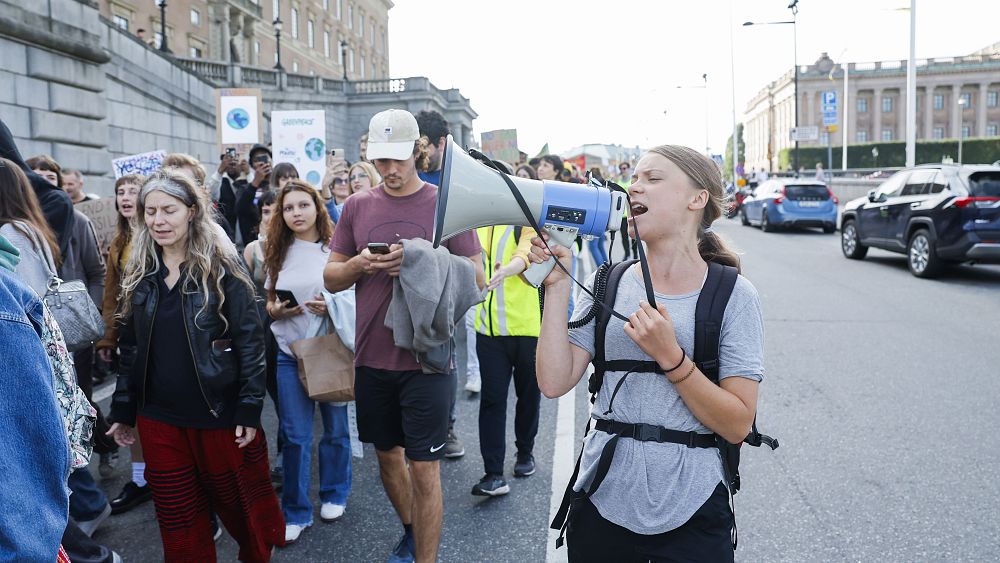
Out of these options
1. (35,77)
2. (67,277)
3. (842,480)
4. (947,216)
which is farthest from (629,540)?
(35,77)

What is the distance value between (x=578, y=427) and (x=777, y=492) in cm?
153

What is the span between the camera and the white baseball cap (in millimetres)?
3191

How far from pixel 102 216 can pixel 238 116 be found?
13.0ft

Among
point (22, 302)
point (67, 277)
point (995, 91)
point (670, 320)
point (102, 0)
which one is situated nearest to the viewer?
point (22, 302)

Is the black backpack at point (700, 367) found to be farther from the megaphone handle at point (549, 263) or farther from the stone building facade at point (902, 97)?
the stone building facade at point (902, 97)

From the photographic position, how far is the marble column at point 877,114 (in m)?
91.9

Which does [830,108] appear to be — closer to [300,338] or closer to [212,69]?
[212,69]

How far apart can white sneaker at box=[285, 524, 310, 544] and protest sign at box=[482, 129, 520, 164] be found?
7838 millimetres

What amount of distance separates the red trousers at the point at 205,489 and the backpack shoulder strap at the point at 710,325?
2.13 meters

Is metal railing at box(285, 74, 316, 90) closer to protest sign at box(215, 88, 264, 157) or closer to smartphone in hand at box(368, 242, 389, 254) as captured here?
protest sign at box(215, 88, 264, 157)

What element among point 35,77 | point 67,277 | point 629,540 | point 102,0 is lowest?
point 629,540

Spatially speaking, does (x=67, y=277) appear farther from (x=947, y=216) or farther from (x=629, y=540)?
(x=947, y=216)

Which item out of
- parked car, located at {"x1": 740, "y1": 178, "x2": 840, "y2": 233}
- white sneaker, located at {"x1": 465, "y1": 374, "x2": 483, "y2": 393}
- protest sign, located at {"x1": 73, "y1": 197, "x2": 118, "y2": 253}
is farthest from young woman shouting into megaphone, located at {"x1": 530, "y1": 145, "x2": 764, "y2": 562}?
parked car, located at {"x1": 740, "y1": 178, "x2": 840, "y2": 233}

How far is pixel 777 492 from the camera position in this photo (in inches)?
158
